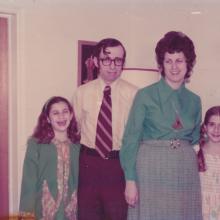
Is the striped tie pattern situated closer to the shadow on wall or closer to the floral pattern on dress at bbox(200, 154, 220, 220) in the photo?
the shadow on wall

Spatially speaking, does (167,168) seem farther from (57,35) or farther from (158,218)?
(57,35)

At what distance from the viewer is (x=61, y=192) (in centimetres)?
138

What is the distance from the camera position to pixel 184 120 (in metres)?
1.29

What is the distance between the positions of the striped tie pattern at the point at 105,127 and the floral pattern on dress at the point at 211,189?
38 centimetres

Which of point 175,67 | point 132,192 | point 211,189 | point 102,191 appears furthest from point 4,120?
point 211,189

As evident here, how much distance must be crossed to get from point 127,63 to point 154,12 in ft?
0.83

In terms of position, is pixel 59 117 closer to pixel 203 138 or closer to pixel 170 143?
pixel 170 143

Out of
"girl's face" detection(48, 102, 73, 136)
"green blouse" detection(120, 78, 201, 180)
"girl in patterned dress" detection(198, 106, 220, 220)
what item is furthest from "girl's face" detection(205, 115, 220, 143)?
"girl's face" detection(48, 102, 73, 136)

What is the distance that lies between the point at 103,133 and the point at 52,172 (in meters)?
0.24

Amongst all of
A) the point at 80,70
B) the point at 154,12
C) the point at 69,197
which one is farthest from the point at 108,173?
the point at 154,12

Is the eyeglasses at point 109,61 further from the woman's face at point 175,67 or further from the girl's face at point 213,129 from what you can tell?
the girl's face at point 213,129

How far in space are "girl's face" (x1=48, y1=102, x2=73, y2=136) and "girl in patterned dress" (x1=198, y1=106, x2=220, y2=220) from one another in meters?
0.52

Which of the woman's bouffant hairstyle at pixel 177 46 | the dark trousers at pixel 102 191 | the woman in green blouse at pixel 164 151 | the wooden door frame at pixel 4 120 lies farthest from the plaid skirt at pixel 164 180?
the wooden door frame at pixel 4 120

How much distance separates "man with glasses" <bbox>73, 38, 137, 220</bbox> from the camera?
4.56 ft
